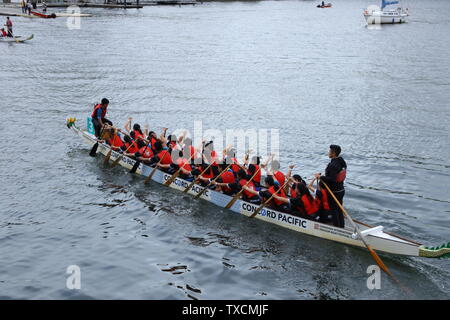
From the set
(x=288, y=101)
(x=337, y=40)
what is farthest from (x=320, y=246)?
(x=337, y=40)

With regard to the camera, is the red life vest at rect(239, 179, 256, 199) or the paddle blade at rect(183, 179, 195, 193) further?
the paddle blade at rect(183, 179, 195, 193)

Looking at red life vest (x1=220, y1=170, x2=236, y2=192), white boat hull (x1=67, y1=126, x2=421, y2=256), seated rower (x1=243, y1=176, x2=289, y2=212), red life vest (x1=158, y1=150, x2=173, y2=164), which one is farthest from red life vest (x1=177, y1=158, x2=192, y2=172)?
seated rower (x1=243, y1=176, x2=289, y2=212)

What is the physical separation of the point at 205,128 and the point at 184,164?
983 cm

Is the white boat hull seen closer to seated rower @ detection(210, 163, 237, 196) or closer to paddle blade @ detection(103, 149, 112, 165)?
seated rower @ detection(210, 163, 237, 196)

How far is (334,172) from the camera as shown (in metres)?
15.1

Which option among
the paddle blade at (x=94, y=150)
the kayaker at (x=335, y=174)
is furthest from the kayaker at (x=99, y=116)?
the kayaker at (x=335, y=174)

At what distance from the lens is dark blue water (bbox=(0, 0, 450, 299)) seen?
49.4 feet

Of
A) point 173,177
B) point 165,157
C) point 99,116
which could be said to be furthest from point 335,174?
point 99,116

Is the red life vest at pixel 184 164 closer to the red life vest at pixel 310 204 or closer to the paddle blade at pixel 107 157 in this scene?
Answer: the paddle blade at pixel 107 157

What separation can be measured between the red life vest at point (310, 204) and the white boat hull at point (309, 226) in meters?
0.39

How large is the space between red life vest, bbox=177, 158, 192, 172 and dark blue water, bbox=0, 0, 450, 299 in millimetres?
1292

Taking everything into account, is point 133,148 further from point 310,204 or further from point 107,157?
A: point 310,204
